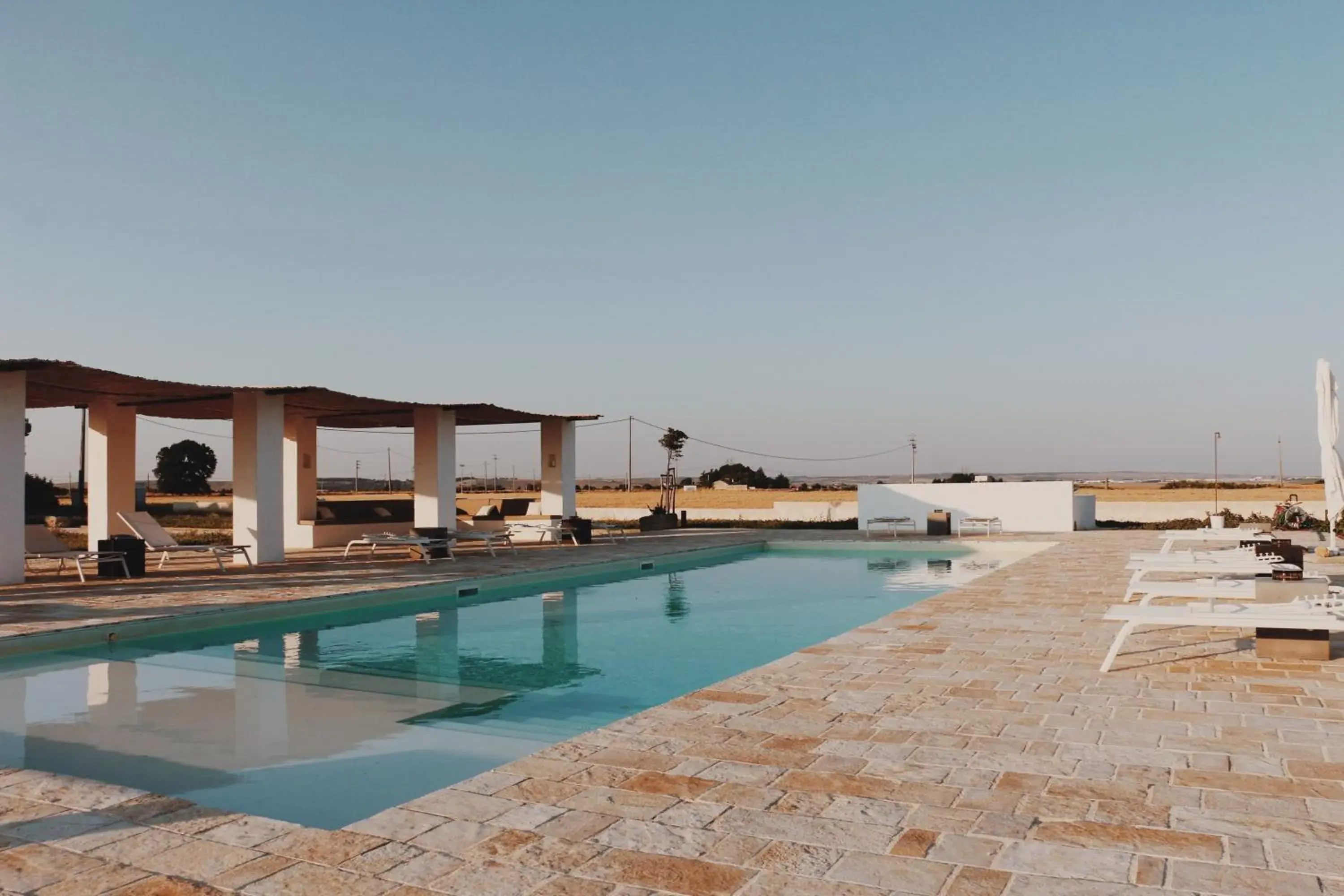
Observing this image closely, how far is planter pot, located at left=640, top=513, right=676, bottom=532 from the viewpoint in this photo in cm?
2180

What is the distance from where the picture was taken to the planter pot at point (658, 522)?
2180cm

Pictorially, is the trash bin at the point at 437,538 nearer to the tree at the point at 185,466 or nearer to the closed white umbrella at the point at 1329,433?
the closed white umbrella at the point at 1329,433

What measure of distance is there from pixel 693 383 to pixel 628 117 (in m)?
13.8

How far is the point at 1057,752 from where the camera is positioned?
3668 mm

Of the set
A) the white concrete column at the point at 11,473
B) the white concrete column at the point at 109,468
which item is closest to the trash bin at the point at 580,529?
the white concrete column at the point at 109,468

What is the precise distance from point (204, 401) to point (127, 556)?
3095 mm

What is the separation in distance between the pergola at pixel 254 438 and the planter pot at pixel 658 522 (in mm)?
3522

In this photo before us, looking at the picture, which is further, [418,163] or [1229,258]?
[1229,258]

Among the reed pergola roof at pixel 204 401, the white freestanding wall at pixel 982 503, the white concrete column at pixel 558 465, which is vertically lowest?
the white freestanding wall at pixel 982 503

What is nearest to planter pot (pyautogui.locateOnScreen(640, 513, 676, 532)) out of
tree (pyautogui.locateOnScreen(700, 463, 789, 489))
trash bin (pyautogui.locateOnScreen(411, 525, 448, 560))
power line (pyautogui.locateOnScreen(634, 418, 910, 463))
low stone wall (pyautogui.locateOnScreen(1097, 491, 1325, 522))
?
trash bin (pyautogui.locateOnScreen(411, 525, 448, 560))

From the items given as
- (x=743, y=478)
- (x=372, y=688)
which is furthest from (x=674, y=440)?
(x=372, y=688)

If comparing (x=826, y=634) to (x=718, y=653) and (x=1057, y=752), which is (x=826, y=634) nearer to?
(x=718, y=653)

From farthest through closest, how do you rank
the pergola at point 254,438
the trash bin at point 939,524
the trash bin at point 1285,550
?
1. the trash bin at point 939,524
2. the pergola at point 254,438
3. the trash bin at point 1285,550

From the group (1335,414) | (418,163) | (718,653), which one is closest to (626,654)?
(718,653)
